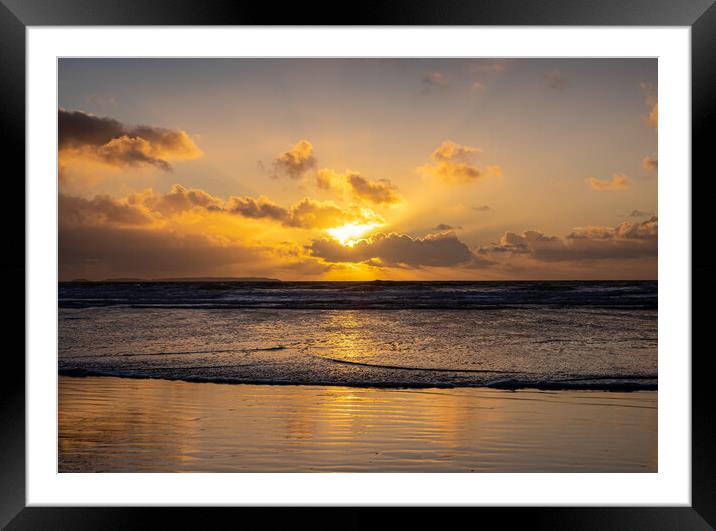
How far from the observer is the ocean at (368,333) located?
6230mm

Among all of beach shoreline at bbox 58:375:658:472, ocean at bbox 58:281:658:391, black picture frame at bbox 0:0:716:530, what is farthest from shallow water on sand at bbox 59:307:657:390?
black picture frame at bbox 0:0:716:530

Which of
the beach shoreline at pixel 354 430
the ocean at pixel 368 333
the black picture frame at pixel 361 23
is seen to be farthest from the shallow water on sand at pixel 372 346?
the black picture frame at pixel 361 23

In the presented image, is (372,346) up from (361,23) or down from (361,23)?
down

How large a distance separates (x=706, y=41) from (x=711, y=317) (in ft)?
2.71

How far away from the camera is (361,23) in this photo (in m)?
2.13

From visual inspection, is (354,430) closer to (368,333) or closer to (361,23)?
(361,23)

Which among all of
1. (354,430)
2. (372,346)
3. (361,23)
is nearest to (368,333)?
(372,346)

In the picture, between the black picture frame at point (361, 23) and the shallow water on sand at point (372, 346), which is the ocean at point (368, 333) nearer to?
the shallow water on sand at point (372, 346)

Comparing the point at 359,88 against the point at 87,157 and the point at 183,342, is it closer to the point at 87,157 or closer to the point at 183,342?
the point at 87,157

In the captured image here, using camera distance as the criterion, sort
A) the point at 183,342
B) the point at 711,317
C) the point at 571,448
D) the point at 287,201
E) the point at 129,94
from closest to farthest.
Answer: the point at 711,317 < the point at 571,448 < the point at 183,342 < the point at 129,94 < the point at 287,201

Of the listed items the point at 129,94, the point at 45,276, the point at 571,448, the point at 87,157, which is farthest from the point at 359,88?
the point at 45,276

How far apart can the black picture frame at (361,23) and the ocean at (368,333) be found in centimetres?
336

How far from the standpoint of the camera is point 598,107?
15.4m

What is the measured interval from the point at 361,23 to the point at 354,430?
7.77 ft
